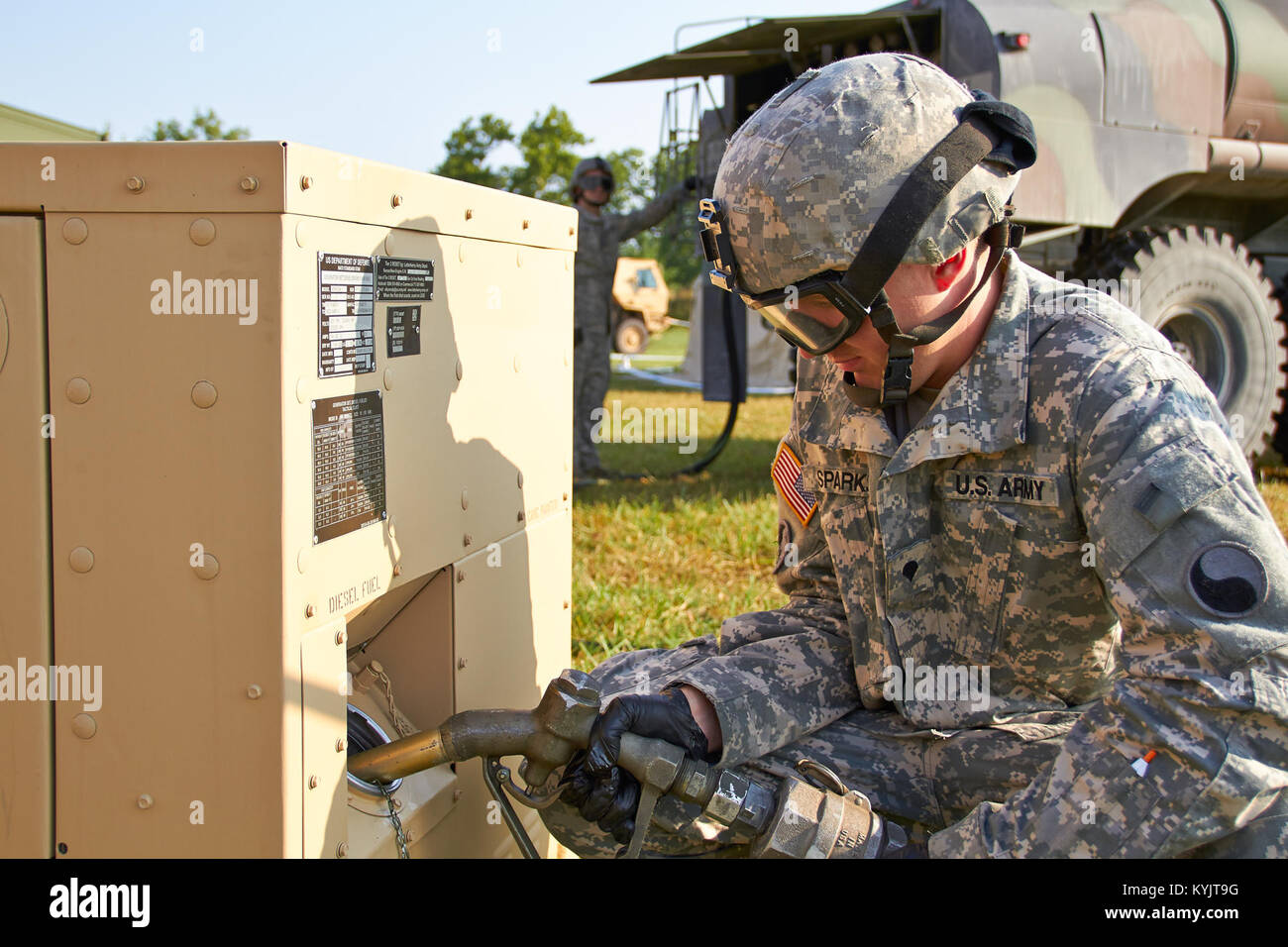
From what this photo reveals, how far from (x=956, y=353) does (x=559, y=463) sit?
84cm

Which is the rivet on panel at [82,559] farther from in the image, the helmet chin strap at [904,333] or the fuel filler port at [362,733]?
the helmet chin strap at [904,333]

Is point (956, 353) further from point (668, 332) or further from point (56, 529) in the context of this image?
point (668, 332)

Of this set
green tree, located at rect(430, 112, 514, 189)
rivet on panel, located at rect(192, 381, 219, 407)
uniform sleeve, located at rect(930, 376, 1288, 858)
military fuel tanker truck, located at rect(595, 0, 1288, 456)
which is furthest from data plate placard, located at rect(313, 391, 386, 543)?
green tree, located at rect(430, 112, 514, 189)

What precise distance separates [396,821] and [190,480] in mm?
635

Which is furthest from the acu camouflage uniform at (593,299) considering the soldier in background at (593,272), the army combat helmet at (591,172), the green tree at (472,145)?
the green tree at (472,145)

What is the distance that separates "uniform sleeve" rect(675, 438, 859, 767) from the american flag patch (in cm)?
2

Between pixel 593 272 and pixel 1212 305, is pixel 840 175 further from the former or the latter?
pixel 593 272

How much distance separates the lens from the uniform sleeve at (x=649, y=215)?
24.4 feet

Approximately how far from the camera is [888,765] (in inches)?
81.4

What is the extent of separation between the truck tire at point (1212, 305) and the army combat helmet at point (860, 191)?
4.69 m

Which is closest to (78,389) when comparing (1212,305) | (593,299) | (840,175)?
(840,175)

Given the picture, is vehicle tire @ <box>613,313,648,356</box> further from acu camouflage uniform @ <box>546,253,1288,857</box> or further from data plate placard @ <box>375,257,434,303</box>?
data plate placard @ <box>375,257,434,303</box>

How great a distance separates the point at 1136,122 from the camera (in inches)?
234

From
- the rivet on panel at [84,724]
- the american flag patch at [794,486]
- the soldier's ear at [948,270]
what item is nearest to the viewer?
the rivet on panel at [84,724]
